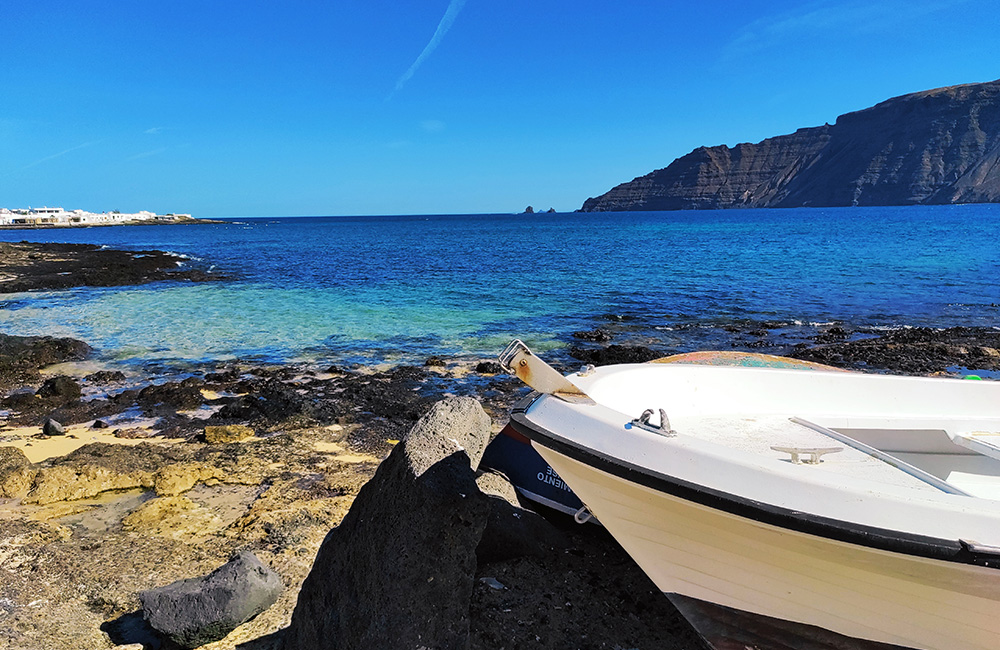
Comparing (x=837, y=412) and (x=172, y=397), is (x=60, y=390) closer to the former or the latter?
(x=172, y=397)

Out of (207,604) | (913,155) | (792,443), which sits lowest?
(207,604)

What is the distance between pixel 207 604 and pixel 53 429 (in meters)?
6.20

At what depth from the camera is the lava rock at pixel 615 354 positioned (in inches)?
498

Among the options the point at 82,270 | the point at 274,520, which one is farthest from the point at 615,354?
the point at 82,270

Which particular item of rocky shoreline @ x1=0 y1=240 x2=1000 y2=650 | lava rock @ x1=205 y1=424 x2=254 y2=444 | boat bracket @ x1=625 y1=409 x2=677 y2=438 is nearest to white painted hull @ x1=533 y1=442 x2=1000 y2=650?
boat bracket @ x1=625 y1=409 x2=677 y2=438

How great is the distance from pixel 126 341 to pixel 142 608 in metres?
12.9

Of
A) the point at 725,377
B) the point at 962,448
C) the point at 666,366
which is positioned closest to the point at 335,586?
the point at 666,366

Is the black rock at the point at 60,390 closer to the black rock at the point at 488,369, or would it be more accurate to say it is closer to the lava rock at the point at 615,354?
the black rock at the point at 488,369

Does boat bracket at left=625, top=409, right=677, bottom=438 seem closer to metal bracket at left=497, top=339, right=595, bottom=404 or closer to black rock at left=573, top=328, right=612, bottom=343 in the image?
metal bracket at left=497, top=339, right=595, bottom=404

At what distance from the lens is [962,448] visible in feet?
14.9

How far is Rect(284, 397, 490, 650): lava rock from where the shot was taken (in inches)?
121

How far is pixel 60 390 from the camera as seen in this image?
33.0 feet

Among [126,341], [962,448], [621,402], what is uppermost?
[621,402]

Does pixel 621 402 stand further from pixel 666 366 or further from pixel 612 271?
pixel 612 271
